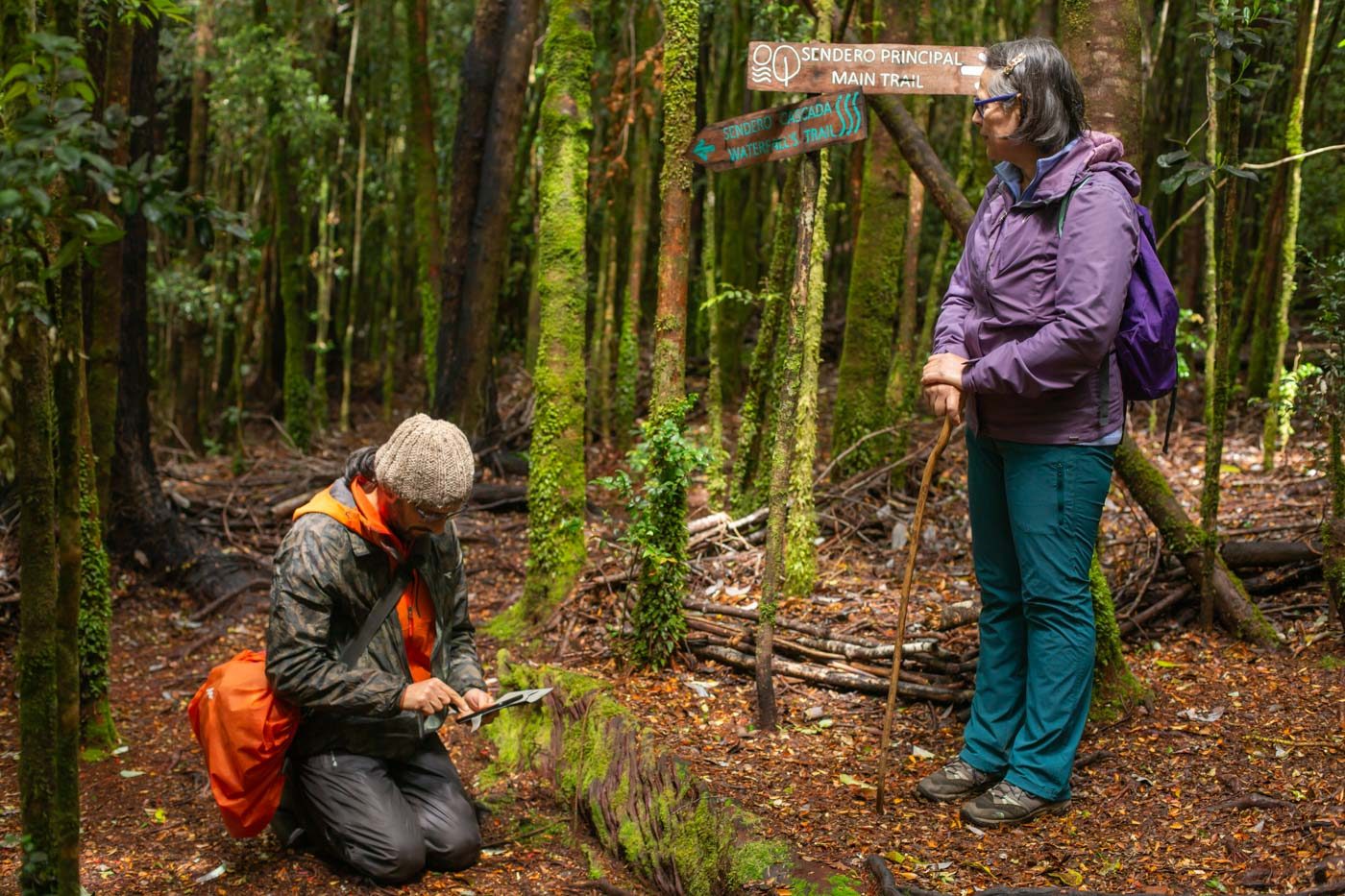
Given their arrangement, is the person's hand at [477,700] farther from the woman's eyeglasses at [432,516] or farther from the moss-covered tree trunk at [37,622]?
the moss-covered tree trunk at [37,622]

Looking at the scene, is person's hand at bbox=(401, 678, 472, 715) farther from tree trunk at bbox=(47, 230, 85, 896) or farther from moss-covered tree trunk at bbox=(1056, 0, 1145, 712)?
moss-covered tree trunk at bbox=(1056, 0, 1145, 712)

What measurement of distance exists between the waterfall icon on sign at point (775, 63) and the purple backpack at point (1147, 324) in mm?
1106

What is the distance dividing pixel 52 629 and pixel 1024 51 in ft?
9.55

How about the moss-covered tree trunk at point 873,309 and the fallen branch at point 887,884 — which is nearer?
the fallen branch at point 887,884

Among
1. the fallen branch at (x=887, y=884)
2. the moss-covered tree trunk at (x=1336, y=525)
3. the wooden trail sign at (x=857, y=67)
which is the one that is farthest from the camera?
the moss-covered tree trunk at (x=1336, y=525)

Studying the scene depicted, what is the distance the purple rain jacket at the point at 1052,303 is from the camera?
3.13 metres

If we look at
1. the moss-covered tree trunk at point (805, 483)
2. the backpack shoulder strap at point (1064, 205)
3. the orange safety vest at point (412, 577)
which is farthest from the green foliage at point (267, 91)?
the backpack shoulder strap at point (1064, 205)

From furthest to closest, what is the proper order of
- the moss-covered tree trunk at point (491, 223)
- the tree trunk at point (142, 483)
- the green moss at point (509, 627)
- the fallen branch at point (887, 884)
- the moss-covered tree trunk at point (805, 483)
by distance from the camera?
the moss-covered tree trunk at point (491, 223), the tree trunk at point (142, 483), the green moss at point (509, 627), the moss-covered tree trunk at point (805, 483), the fallen branch at point (887, 884)

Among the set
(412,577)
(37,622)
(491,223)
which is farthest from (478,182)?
(37,622)

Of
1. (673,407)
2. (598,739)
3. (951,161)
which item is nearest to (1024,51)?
(673,407)

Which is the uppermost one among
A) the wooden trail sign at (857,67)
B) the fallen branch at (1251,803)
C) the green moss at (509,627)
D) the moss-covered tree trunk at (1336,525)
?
the wooden trail sign at (857,67)

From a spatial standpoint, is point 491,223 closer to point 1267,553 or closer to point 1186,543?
point 1186,543

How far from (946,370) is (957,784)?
1331mm

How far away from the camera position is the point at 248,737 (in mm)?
3361
